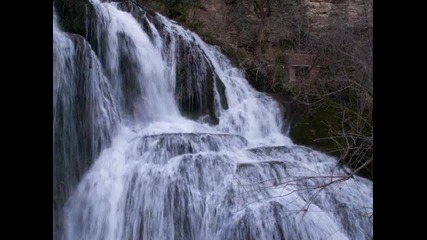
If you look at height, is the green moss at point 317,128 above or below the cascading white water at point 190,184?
above

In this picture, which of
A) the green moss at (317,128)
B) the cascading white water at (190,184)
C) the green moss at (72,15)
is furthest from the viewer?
the green moss at (317,128)

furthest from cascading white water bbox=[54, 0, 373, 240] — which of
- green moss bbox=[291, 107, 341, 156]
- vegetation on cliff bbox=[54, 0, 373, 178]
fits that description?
vegetation on cliff bbox=[54, 0, 373, 178]

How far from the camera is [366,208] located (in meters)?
3.21

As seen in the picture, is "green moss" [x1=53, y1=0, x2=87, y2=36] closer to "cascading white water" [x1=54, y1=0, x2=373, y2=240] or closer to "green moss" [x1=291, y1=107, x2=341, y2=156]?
"cascading white water" [x1=54, y1=0, x2=373, y2=240]

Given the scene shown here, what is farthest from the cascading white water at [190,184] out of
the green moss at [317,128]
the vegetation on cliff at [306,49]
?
the vegetation on cliff at [306,49]

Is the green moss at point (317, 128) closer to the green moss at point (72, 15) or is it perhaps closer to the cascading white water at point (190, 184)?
the cascading white water at point (190, 184)

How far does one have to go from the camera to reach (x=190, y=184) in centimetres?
312

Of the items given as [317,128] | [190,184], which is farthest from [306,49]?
[190,184]

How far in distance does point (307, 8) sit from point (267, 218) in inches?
115

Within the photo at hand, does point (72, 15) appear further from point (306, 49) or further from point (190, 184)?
point (306, 49)

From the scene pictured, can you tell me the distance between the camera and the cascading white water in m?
2.99

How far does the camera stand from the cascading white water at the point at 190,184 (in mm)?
2992
